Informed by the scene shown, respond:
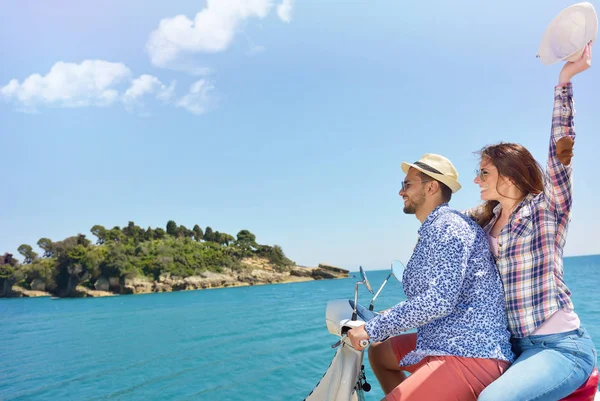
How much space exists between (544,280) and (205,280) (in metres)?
90.0

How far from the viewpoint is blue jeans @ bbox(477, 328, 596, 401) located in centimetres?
191

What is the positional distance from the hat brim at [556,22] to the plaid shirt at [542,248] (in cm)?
19

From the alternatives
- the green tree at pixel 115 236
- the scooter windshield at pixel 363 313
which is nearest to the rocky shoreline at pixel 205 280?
the green tree at pixel 115 236

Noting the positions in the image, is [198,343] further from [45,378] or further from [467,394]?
[467,394]

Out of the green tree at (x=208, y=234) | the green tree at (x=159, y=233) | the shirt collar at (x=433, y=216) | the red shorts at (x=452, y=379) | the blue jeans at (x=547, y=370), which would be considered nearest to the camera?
the blue jeans at (x=547, y=370)

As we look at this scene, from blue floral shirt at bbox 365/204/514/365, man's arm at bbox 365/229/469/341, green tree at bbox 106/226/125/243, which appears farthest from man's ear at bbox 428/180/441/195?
green tree at bbox 106/226/125/243

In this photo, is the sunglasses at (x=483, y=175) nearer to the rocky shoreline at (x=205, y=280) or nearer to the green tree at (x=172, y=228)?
the rocky shoreline at (x=205, y=280)

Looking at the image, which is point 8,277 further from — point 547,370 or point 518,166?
point 547,370

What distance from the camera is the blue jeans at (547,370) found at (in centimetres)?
191

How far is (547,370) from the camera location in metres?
1.93

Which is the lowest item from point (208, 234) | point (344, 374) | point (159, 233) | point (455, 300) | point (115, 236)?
point (344, 374)

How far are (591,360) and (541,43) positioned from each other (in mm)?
1758

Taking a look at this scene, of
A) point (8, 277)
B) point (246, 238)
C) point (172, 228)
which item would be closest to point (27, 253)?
point (8, 277)

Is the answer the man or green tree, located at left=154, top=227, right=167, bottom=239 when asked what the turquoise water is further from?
green tree, located at left=154, top=227, right=167, bottom=239
